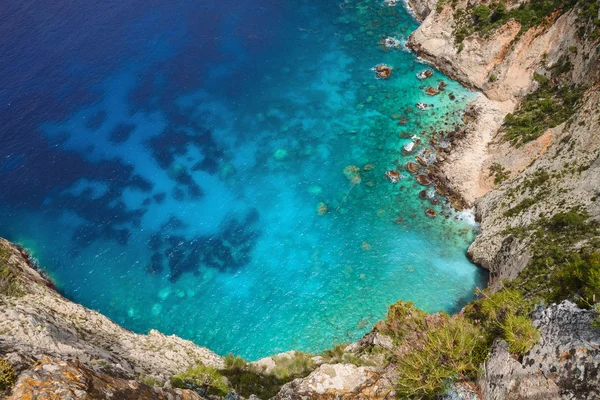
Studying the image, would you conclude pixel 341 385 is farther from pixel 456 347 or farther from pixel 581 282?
pixel 581 282

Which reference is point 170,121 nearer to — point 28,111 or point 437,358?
point 28,111

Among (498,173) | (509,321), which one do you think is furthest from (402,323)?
(498,173)

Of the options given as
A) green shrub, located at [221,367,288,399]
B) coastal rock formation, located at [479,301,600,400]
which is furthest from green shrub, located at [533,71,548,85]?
green shrub, located at [221,367,288,399]

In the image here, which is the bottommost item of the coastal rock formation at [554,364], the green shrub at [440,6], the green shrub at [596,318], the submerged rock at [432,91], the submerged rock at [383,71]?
the coastal rock formation at [554,364]

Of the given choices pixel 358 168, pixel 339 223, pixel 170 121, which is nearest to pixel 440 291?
pixel 339 223

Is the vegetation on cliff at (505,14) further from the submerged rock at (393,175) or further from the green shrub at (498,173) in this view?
the submerged rock at (393,175)

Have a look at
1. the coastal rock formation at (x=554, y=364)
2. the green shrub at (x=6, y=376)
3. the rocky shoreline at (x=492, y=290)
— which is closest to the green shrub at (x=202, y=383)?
the rocky shoreline at (x=492, y=290)

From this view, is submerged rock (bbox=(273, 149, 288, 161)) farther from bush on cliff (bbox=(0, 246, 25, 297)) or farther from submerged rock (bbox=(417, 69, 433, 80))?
bush on cliff (bbox=(0, 246, 25, 297))
